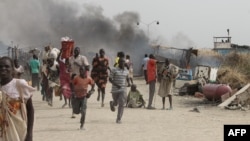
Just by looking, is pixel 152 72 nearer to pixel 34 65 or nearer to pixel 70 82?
pixel 70 82

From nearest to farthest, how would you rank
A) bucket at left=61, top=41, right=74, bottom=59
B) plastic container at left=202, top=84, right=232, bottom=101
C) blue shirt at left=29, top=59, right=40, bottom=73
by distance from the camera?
bucket at left=61, top=41, right=74, bottom=59, plastic container at left=202, top=84, right=232, bottom=101, blue shirt at left=29, top=59, right=40, bottom=73

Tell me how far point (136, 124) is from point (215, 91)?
21.5ft

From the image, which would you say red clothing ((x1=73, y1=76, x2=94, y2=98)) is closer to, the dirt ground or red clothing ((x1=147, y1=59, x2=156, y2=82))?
the dirt ground

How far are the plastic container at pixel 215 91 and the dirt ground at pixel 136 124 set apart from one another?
5.13ft

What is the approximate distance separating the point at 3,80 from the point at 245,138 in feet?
12.0

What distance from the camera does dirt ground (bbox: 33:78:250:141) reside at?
338 inches

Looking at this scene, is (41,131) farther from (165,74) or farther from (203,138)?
(165,74)

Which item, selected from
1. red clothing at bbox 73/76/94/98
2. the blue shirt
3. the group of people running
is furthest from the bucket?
the blue shirt

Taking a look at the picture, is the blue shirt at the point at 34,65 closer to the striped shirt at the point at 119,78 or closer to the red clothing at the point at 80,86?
the striped shirt at the point at 119,78

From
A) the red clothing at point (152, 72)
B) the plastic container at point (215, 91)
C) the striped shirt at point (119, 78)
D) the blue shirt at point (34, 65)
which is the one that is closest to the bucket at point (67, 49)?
the striped shirt at point (119, 78)

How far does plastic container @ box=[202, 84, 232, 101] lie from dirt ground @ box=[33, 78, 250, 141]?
1564 mm

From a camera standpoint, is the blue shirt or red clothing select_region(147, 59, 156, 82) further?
the blue shirt

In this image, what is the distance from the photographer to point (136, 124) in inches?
405

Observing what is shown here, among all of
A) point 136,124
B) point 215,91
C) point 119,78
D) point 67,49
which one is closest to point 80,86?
point 119,78
